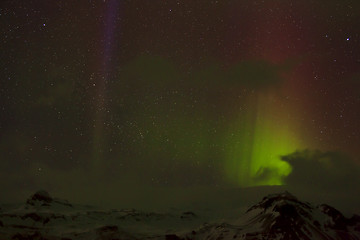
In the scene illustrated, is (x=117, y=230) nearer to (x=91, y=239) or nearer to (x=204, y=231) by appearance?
(x=91, y=239)

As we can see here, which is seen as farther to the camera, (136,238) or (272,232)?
(136,238)

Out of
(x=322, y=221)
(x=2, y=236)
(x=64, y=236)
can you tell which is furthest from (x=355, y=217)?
(x=2, y=236)

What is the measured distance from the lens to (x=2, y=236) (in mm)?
177875

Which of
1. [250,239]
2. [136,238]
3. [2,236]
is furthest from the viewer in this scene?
[136,238]

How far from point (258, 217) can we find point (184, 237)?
31.5 m

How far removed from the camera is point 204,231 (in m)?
182

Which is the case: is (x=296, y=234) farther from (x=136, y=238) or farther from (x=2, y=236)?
(x=2, y=236)

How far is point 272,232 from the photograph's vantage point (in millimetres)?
163625

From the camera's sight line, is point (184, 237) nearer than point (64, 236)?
Yes

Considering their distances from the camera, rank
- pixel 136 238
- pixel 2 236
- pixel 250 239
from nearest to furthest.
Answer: pixel 250 239, pixel 2 236, pixel 136 238

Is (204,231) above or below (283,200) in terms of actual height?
below

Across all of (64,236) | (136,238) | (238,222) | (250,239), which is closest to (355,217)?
→ (238,222)

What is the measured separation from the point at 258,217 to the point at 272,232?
23.0 metres

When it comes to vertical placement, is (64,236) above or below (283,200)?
below
